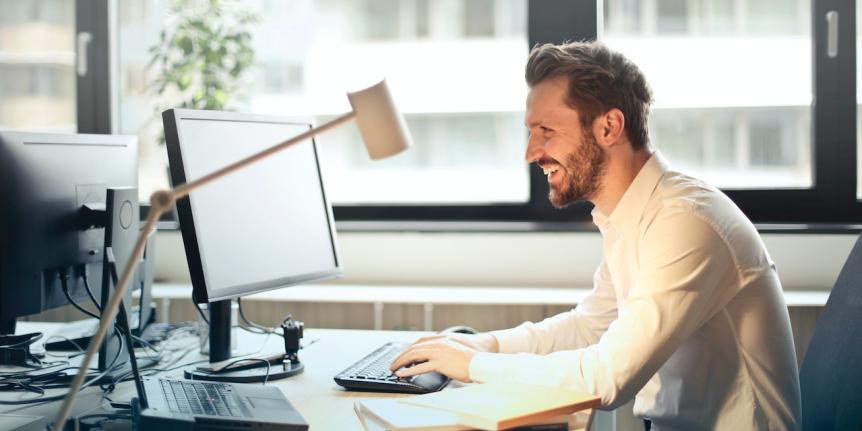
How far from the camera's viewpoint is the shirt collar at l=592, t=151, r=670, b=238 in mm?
1559

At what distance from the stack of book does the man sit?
0.12m

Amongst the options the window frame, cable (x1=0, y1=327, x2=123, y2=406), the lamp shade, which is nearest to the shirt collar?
the lamp shade

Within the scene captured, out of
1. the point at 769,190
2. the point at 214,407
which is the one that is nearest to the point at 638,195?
the point at 214,407

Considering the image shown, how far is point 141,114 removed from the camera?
3328 mm

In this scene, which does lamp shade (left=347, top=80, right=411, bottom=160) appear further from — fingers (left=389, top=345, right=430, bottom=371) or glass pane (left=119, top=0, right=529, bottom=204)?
glass pane (left=119, top=0, right=529, bottom=204)

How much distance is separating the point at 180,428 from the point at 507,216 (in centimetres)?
202

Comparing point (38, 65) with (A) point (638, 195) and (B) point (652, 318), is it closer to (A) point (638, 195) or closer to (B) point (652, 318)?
(A) point (638, 195)

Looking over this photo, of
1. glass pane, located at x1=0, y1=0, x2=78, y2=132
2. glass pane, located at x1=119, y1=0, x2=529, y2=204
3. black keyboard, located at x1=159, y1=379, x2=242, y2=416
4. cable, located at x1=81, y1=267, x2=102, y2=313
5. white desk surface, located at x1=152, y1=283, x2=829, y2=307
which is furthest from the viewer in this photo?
glass pane, located at x1=0, y1=0, x2=78, y2=132

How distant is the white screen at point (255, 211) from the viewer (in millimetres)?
1515

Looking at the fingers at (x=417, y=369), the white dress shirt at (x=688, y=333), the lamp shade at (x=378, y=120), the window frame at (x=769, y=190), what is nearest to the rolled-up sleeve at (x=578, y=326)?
the white dress shirt at (x=688, y=333)

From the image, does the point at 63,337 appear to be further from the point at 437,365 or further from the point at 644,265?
the point at 644,265

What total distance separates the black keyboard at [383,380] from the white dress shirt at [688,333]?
→ 9 cm

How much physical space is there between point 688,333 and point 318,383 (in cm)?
68

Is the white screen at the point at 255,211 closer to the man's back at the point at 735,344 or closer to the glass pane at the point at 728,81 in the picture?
the man's back at the point at 735,344
